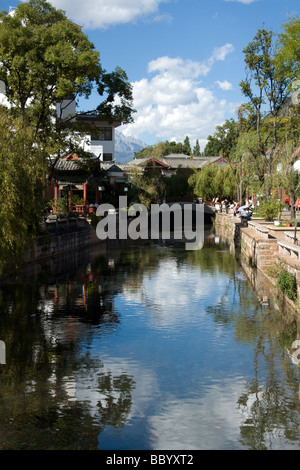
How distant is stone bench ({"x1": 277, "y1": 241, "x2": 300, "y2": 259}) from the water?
1.88 meters

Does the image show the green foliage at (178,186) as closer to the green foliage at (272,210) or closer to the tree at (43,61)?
the green foliage at (272,210)

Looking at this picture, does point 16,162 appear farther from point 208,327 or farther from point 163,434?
point 163,434

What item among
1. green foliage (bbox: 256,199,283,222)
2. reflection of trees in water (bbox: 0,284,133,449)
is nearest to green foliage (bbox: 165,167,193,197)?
green foliage (bbox: 256,199,283,222)

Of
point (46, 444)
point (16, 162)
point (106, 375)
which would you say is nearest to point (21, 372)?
point (106, 375)

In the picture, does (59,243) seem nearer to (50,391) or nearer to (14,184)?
(14,184)

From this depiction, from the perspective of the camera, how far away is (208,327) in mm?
15336

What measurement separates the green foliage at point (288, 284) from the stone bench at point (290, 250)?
Result: 0.78 m

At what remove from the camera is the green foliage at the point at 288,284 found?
15.9 m

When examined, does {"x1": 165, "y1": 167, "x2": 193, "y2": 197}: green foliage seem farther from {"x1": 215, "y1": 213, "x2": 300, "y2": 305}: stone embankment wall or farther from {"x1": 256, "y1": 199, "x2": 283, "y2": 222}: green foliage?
{"x1": 215, "y1": 213, "x2": 300, "y2": 305}: stone embankment wall

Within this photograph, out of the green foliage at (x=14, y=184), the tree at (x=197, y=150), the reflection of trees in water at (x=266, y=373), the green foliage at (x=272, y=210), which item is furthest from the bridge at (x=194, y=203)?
the tree at (x=197, y=150)

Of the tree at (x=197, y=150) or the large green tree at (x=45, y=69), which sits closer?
the large green tree at (x=45, y=69)

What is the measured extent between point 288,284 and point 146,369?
20.7 ft

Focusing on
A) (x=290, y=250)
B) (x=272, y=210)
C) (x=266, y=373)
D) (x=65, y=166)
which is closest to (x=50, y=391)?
(x=266, y=373)

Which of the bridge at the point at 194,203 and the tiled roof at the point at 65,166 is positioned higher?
the tiled roof at the point at 65,166
